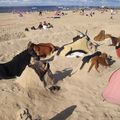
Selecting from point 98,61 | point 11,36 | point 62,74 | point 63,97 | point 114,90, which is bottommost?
point 11,36

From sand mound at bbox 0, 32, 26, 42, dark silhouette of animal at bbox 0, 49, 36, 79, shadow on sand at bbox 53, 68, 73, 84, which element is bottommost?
sand mound at bbox 0, 32, 26, 42

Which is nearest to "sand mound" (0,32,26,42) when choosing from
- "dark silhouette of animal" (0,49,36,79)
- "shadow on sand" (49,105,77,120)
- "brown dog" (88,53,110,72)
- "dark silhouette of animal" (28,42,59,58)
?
"dark silhouette of animal" (28,42,59,58)

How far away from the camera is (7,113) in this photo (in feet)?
29.5

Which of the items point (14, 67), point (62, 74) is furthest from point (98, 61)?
point (14, 67)

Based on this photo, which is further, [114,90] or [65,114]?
[114,90]

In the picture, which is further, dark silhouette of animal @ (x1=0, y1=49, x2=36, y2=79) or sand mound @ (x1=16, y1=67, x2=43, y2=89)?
dark silhouette of animal @ (x1=0, y1=49, x2=36, y2=79)

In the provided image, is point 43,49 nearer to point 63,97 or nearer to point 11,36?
point 63,97

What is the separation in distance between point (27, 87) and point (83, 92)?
69.9 inches

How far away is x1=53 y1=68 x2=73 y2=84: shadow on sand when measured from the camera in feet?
40.3

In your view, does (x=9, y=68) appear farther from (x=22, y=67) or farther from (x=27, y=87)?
(x=27, y=87)

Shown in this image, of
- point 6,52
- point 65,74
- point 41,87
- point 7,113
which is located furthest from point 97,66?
point 6,52

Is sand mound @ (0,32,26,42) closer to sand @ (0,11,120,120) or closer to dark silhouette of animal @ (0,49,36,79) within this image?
dark silhouette of animal @ (0,49,36,79)

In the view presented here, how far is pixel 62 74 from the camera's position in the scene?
42.3 ft

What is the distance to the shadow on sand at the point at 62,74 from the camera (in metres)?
12.3
